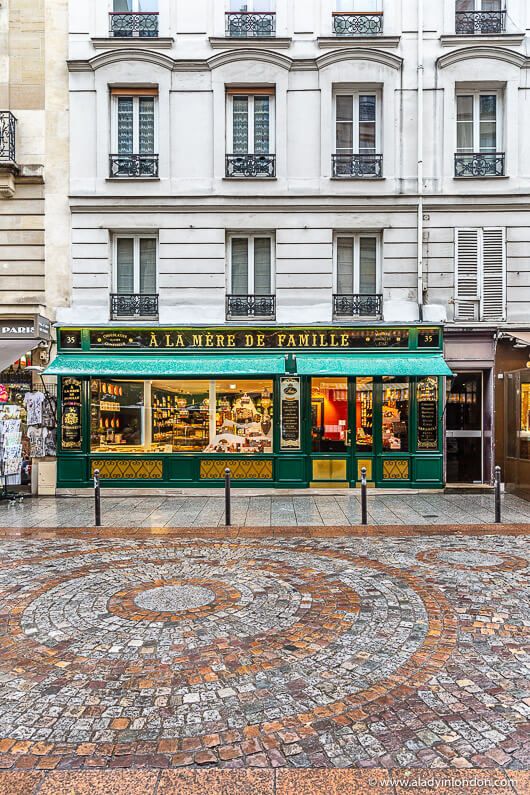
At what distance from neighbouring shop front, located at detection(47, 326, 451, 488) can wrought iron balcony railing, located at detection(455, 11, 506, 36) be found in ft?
24.6

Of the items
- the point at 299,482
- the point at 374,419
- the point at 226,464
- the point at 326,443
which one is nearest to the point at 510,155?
the point at 374,419

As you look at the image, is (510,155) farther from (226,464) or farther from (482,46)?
(226,464)

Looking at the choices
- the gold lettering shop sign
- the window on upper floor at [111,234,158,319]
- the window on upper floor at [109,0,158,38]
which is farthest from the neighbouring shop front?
the window on upper floor at [109,0,158,38]

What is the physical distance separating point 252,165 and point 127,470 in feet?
26.7

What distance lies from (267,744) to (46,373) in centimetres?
1030

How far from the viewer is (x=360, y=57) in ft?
40.7

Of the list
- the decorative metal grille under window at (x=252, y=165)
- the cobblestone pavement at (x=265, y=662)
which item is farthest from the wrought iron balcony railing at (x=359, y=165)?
the cobblestone pavement at (x=265, y=662)

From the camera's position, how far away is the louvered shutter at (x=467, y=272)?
41.2 ft

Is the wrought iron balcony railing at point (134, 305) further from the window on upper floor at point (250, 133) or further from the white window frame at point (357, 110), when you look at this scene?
the white window frame at point (357, 110)

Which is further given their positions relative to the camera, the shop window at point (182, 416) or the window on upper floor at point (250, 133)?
the shop window at point (182, 416)

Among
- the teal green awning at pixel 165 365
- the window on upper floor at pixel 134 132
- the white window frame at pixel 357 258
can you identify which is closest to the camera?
the teal green awning at pixel 165 365

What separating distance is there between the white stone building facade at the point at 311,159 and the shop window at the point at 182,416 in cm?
164

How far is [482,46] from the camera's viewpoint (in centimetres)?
1233

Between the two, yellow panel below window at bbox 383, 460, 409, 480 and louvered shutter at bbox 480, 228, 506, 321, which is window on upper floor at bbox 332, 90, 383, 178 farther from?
yellow panel below window at bbox 383, 460, 409, 480
